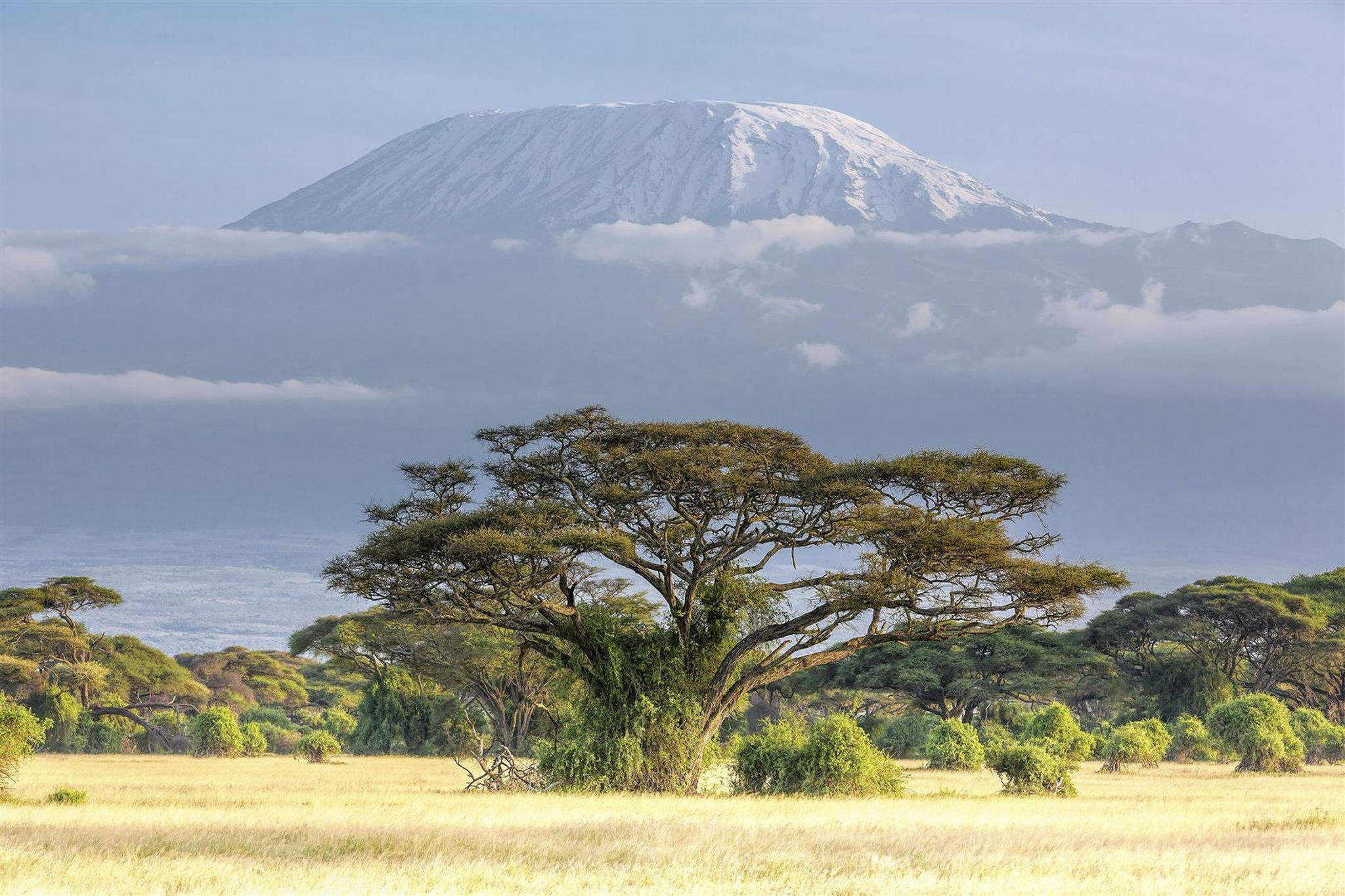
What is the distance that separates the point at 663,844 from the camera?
2002 centimetres

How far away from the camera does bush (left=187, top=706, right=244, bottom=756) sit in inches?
2313

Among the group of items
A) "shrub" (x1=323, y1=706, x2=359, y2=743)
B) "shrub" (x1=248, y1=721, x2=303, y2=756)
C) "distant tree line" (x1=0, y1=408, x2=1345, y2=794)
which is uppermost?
"distant tree line" (x1=0, y1=408, x2=1345, y2=794)

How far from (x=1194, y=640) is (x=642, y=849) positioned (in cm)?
4975

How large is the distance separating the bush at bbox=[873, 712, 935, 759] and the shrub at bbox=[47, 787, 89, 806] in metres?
39.0

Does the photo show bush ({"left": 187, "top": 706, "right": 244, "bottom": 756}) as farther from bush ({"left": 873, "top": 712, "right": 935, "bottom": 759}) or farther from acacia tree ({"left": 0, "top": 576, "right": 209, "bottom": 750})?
bush ({"left": 873, "top": 712, "right": 935, "bottom": 759})

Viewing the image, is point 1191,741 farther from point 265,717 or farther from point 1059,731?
point 265,717

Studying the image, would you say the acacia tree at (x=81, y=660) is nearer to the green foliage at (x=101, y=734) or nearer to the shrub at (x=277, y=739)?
the green foliage at (x=101, y=734)

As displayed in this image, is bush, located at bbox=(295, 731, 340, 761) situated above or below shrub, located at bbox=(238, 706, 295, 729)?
A: above

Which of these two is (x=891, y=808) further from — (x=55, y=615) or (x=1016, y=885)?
(x=55, y=615)

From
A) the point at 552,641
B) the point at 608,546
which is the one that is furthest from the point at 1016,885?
the point at 552,641

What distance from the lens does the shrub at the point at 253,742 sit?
6131 centimetres

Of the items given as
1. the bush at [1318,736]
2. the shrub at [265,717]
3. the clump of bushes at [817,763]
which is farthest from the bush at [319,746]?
the bush at [1318,736]

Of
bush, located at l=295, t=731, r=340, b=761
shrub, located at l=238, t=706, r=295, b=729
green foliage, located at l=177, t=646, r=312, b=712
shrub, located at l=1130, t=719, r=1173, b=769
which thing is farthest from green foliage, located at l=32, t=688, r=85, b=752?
shrub, located at l=1130, t=719, r=1173, b=769

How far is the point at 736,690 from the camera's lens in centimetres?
3238
